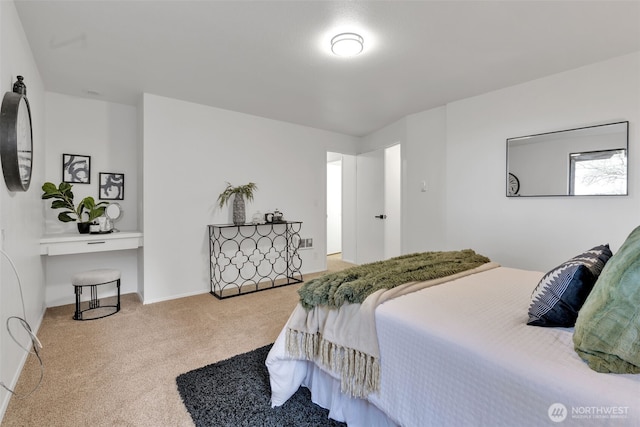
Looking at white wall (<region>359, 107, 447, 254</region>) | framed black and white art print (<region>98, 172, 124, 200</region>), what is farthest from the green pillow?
framed black and white art print (<region>98, 172, 124, 200</region>)

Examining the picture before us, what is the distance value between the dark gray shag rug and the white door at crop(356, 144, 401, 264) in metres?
3.34

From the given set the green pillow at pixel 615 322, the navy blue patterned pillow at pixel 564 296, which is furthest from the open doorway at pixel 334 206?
the green pillow at pixel 615 322

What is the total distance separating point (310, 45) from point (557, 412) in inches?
96.4

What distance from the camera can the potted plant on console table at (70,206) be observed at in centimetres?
295

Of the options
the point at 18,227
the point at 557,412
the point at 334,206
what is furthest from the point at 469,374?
the point at 334,206

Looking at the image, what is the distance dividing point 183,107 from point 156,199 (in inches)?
44.0

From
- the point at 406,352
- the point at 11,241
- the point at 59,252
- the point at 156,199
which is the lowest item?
the point at 406,352

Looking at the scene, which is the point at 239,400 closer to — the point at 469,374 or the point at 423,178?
the point at 469,374

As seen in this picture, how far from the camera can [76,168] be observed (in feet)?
11.1

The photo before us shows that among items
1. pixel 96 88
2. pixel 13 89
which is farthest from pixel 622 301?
pixel 96 88

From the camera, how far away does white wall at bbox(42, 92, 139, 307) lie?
3.27 meters

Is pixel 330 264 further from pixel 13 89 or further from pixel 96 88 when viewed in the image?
pixel 13 89

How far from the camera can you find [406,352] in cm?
125

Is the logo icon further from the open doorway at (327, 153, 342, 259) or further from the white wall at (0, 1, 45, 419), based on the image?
the open doorway at (327, 153, 342, 259)
